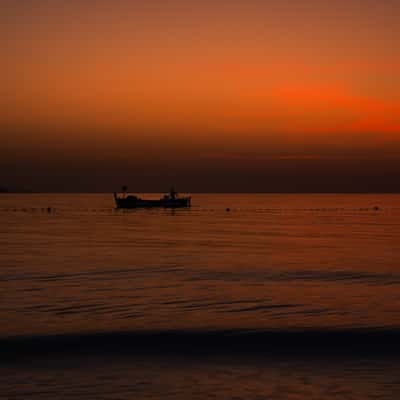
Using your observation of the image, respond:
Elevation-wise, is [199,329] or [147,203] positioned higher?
[147,203]

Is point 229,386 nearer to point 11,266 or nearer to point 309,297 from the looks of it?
point 309,297

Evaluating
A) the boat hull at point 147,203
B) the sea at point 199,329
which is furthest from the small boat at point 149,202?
the sea at point 199,329

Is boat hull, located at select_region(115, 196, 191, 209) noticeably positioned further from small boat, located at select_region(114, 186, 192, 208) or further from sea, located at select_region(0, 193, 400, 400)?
sea, located at select_region(0, 193, 400, 400)

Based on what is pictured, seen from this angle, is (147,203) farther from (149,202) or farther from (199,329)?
(199,329)

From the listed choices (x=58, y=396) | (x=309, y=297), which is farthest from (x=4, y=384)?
(x=309, y=297)

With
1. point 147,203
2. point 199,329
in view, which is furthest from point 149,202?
point 199,329

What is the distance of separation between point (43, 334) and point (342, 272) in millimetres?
18980

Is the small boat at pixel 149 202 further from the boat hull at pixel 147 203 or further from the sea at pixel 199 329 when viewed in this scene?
A: the sea at pixel 199 329

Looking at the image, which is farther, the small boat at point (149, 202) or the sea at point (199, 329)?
the small boat at point (149, 202)

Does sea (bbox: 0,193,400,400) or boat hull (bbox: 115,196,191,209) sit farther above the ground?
boat hull (bbox: 115,196,191,209)

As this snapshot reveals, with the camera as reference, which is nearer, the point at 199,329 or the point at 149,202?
the point at 199,329

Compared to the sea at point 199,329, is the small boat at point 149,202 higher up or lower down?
higher up

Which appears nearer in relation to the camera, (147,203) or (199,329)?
(199,329)

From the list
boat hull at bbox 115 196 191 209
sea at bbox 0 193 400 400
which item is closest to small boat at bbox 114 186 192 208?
boat hull at bbox 115 196 191 209
